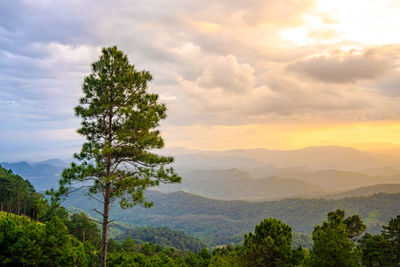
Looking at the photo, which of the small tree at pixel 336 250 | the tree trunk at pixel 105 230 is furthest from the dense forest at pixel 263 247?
the tree trunk at pixel 105 230

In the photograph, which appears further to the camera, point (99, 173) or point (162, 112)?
point (162, 112)

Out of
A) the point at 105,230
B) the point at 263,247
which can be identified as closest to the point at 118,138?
the point at 105,230

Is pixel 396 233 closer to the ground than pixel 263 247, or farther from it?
closer to the ground

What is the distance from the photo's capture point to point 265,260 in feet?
66.6

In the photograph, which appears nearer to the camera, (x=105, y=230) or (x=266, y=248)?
(x=105, y=230)

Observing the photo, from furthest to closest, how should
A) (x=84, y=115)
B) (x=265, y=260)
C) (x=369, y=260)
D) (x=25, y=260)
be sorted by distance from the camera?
(x=369, y=260)
(x=25, y=260)
(x=265, y=260)
(x=84, y=115)

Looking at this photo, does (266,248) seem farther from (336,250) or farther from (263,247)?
(336,250)

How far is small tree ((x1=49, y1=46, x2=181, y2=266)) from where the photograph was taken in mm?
15070

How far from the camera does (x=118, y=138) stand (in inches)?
590

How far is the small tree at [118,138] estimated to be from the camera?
49.4 feet

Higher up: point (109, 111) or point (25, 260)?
point (109, 111)

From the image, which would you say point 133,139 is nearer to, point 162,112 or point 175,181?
point 162,112

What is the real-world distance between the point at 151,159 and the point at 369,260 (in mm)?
36466

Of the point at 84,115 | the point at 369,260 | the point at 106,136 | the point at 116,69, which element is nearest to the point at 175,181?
the point at 106,136
